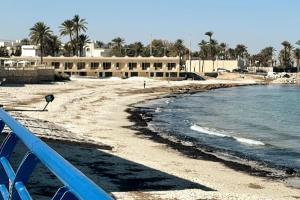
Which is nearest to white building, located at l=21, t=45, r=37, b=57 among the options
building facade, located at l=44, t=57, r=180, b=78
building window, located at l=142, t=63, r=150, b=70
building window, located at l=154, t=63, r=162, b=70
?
building facade, located at l=44, t=57, r=180, b=78

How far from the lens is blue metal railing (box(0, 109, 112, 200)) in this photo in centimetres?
248

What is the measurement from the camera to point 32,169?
11.7ft

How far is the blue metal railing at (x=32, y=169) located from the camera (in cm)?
248

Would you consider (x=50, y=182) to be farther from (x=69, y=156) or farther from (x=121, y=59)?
(x=121, y=59)

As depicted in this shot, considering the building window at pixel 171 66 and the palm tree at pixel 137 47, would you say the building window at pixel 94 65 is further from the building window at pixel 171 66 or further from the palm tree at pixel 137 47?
the palm tree at pixel 137 47

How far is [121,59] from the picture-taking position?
412 feet

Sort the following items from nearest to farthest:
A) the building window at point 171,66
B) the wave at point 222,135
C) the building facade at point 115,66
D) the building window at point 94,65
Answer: the wave at point 222,135, the building facade at point 115,66, the building window at point 94,65, the building window at point 171,66

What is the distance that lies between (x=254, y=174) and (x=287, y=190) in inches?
111

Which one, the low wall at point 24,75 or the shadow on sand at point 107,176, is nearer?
the shadow on sand at point 107,176

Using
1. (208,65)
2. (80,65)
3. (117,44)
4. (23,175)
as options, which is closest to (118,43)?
(117,44)

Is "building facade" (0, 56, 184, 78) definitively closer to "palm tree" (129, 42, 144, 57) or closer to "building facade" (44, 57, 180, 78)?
"building facade" (44, 57, 180, 78)

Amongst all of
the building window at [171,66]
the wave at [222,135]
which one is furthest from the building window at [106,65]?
the wave at [222,135]

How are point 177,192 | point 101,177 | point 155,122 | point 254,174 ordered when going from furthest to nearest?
point 155,122 → point 254,174 → point 101,177 → point 177,192

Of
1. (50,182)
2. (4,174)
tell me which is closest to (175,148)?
(50,182)
